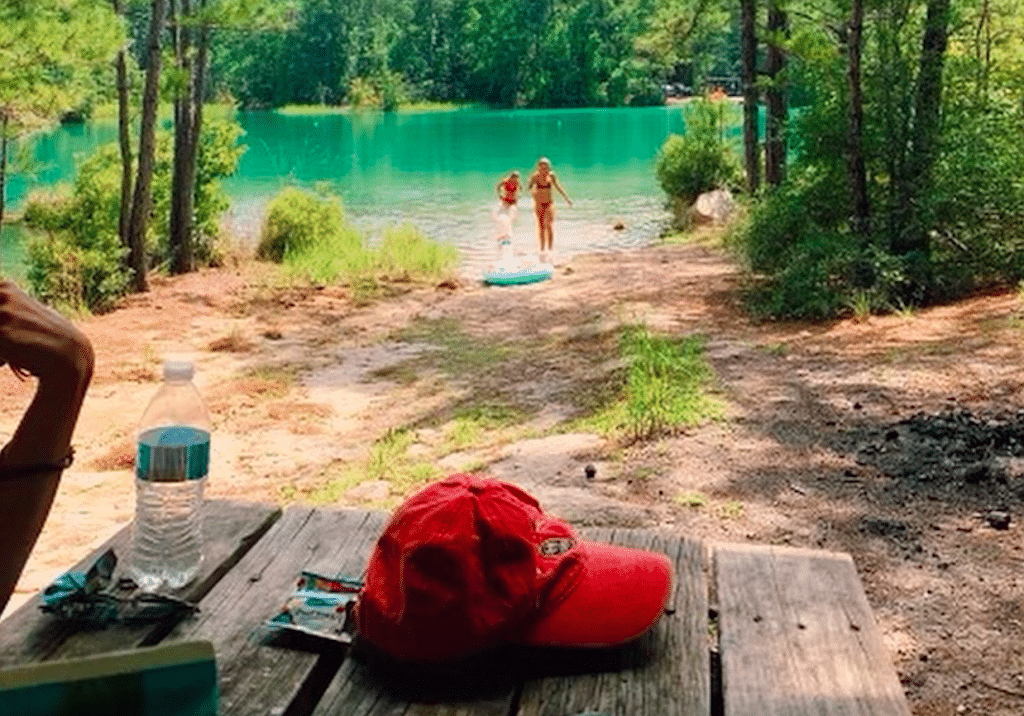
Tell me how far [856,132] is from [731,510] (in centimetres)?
579

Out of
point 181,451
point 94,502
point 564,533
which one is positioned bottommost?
point 94,502

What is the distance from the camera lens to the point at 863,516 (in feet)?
16.5

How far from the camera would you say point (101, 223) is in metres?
14.3

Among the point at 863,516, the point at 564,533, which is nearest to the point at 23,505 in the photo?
the point at 564,533

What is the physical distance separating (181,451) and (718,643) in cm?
88

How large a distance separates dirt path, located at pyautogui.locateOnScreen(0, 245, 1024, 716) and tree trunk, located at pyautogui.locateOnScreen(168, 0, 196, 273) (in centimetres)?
209

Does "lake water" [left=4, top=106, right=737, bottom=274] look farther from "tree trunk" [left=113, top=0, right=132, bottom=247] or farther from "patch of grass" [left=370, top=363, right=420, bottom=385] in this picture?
"patch of grass" [left=370, top=363, right=420, bottom=385]

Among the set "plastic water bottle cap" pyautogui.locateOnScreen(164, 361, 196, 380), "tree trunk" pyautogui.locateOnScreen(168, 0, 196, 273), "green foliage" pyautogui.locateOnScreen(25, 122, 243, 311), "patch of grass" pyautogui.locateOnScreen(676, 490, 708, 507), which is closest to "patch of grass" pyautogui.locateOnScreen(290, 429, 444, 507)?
"patch of grass" pyautogui.locateOnScreen(676, 490, 708, 507)

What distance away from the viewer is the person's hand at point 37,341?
Answer: 1513mm

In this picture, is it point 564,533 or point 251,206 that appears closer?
point 564,533

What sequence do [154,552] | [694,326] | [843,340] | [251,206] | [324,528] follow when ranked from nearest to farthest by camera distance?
[154,552]
[324,528]
[843,340]
[694,326]
[251,206]

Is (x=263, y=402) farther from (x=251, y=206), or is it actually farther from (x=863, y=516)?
(x=251, y=206)

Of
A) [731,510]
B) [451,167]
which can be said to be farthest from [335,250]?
[451,167]

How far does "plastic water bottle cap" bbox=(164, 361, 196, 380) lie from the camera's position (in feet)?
6.88
